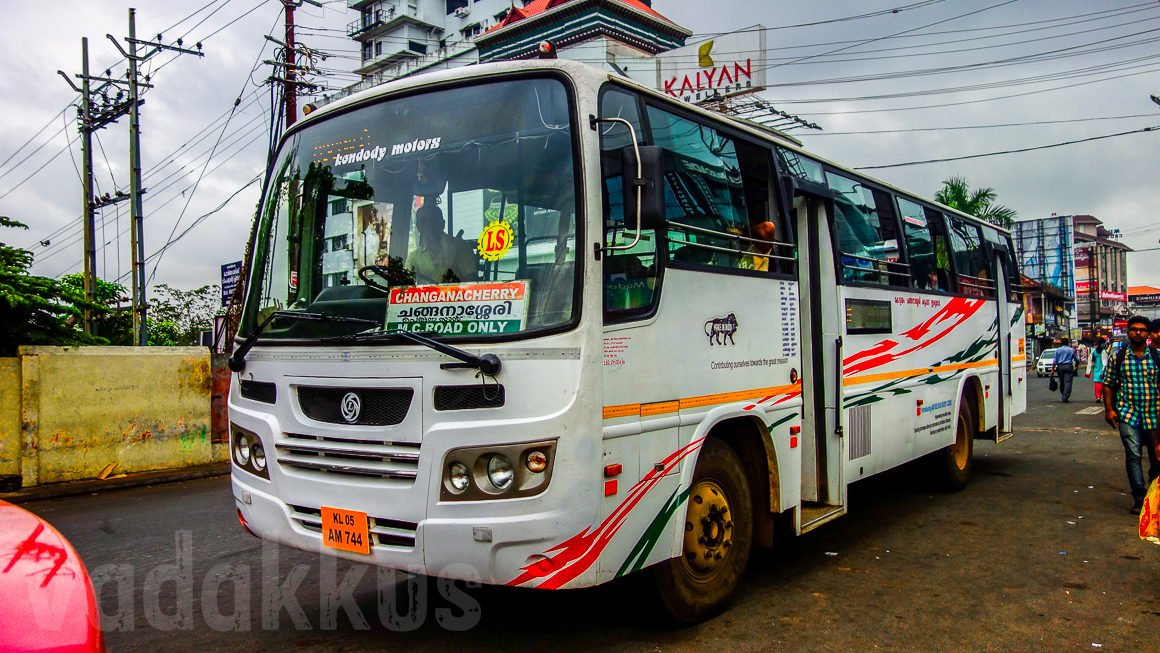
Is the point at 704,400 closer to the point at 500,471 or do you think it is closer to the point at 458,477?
the point at 500,471

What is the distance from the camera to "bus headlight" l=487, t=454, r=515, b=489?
384cm

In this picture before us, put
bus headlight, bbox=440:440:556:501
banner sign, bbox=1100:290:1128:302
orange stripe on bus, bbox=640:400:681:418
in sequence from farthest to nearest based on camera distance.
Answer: banner sign, bbox=1100:290:1128:302, orange stripe on bus, bbox=640:400:681:418, bus headlight, bbox=440:440:556:501

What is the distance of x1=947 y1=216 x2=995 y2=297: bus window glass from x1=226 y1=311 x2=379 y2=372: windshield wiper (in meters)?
7.10

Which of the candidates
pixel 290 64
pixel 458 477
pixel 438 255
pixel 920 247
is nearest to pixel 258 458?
pixel 458 477

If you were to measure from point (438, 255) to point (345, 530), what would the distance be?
1.41m

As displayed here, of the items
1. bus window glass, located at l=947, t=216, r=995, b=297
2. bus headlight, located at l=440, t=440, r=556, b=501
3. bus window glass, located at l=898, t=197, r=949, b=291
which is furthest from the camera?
bus window glass, located at l=947, t=216, r=995, b=297

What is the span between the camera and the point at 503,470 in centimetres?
385

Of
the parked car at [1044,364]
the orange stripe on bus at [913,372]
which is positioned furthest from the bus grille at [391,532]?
the parked car at [1044,364]

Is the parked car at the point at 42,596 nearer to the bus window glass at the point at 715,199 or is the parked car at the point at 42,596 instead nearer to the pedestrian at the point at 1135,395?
the bus window glass at the point at 715,199

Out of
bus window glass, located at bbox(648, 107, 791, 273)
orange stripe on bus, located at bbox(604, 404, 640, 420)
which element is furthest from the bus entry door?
orange stripe on bus, located at bbox(604, 404, 640, 420)

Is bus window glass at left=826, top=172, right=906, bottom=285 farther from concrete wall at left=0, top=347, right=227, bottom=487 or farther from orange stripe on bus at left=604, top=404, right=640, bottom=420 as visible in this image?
concrete wall at left=0, top=347, right=227, bottom=487

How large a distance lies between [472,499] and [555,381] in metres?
0.64

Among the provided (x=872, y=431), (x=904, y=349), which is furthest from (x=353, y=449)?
(x=904, y=349)

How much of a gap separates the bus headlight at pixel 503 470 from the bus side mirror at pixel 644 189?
1.11m
